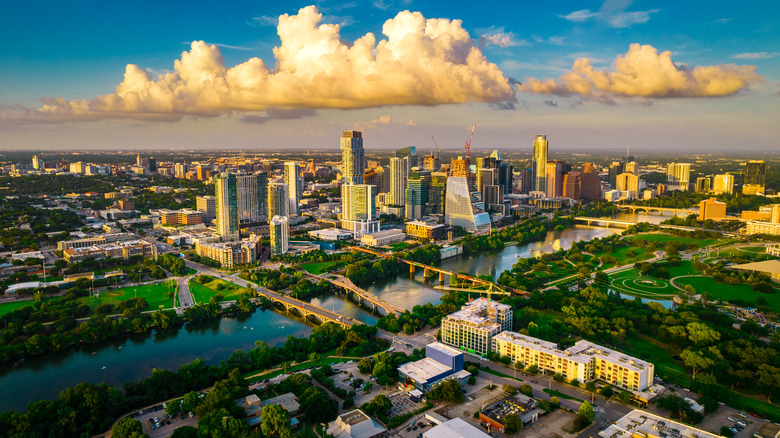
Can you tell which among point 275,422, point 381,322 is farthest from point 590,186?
point 275,422

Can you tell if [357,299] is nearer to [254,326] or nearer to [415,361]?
[254,326]

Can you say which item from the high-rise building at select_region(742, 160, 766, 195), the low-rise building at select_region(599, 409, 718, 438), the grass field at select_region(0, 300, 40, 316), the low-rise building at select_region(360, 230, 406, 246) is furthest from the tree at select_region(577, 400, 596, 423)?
the high-rise building at select_region(742, 160, 766, 195)

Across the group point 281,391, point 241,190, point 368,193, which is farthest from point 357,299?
point 241,190

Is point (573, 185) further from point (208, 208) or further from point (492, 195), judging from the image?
point (208, 208)

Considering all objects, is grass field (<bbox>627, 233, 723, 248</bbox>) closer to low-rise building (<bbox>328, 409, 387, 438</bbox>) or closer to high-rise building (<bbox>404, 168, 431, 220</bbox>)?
high-rise building (<bbox>404, 168, 431, 220</bbox>)

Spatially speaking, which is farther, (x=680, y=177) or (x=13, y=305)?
(x=680, y=177)

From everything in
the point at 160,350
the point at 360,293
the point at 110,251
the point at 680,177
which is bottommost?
the point at 160,350

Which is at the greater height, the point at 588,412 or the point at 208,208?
the point at 208,208
